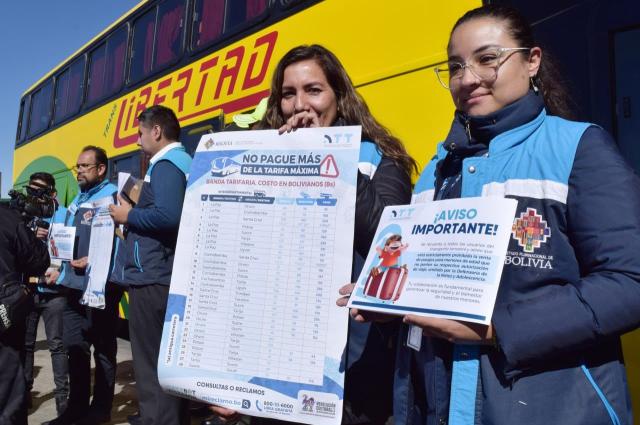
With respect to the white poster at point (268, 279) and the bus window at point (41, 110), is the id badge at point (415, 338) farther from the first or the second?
the bus window at point (41, 110)

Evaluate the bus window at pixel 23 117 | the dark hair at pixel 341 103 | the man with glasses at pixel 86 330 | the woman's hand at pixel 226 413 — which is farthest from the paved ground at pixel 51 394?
the bus window at pixel 23 117

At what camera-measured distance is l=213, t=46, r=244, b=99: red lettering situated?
4418mm

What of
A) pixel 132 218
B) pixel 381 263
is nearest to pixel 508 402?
pixel 381 263

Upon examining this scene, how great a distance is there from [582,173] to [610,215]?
0.32 feet

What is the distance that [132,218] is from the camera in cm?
273

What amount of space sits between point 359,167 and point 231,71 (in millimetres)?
3251

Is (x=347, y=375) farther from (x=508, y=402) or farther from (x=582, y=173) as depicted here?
(x=582, y=173)

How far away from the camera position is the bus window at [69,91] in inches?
322

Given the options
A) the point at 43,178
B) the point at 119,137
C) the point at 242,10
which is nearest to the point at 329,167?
the point at 242,10

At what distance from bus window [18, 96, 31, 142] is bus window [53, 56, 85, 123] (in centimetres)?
215

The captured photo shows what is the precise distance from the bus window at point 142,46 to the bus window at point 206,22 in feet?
3.41

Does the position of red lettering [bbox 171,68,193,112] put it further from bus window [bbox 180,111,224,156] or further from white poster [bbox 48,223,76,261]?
white poster [bbox 48,223,76,261]

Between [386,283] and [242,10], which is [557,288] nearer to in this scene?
[386,283]

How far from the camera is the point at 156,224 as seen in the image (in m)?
2.67
